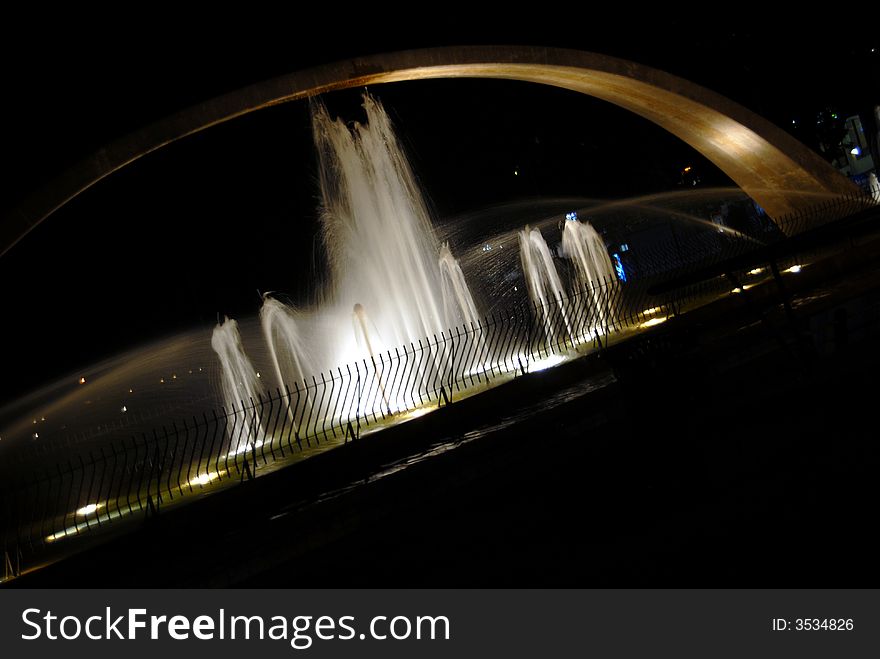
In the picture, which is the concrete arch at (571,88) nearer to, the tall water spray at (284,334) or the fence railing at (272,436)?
the fence railing at (272,436)

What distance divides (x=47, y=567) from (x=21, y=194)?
809cm

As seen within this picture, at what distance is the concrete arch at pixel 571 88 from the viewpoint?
1436cm

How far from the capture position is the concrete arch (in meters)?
14.4

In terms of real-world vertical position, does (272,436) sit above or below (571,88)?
below

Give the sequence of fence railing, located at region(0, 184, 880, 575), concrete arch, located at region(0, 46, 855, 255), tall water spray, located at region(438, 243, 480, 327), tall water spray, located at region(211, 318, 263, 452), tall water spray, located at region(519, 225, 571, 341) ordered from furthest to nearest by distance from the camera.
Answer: tall water spray, located at region(519, 225, 571, 341), tall water spray, located at region(438, 243, 480, 327), tall water spray, located at region(211, 318, 263, 452), concrete arch, located at region(0, 46, 855, 255), fence railing, located at region(0, 184, 880, 575)

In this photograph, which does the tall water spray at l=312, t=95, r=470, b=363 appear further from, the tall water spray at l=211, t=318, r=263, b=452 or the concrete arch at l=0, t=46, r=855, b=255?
the tall water spray at l=211, t=318, r=263, b=452

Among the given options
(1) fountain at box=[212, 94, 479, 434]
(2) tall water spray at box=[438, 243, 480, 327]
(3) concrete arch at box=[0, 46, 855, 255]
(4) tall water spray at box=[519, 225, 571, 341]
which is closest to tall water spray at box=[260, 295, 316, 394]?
(1) fountain at box=[212, 94, 479, 434]

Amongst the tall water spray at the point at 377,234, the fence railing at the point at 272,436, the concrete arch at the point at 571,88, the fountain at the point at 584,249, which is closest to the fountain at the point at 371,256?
the tall water spray at the point at 377,234

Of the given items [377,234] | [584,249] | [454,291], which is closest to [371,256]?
[377,234]

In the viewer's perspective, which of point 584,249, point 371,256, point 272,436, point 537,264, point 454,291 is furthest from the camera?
point 584,249

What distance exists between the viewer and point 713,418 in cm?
680

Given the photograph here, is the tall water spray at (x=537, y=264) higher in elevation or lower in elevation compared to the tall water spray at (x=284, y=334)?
higher

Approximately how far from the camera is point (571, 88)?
67.8ft

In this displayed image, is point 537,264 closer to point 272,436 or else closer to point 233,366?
point 233,366
